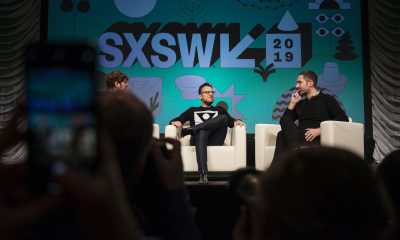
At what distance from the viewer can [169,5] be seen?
15.8 ft

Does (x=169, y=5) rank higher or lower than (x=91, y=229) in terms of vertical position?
higher

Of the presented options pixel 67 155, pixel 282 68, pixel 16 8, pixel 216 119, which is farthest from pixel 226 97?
pixel 67 155

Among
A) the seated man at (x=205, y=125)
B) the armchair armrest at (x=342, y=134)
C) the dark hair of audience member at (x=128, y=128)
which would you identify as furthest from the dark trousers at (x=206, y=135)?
the dark hair of audience member at (x=128, y=128)

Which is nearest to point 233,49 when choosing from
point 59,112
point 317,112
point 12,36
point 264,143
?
point 264,143

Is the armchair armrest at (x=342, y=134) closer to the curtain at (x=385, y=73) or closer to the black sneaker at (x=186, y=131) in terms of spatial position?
the black sneaker at (x=186, y=131)

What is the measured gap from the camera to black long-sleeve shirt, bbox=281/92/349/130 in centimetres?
338

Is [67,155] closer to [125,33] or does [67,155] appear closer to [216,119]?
[216,119]

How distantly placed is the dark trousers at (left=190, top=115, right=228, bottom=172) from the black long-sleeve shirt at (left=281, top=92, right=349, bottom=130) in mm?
616

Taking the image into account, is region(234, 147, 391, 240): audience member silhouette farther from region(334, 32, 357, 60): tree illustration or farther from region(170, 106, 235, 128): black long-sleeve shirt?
region(334, 32, 357, 60): tree illustration

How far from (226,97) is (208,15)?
38.0 inches

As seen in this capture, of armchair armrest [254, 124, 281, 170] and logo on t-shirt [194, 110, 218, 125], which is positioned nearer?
armchair armrest [254, 124, 281, 170]

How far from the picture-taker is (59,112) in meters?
0.36

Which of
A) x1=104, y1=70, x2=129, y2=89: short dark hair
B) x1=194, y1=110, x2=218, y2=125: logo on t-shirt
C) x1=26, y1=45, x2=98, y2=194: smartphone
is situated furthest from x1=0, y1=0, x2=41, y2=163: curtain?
x1=26, y1=45, x2=98, y2=194: smartphone

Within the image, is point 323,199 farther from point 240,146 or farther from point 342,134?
point 240,146
